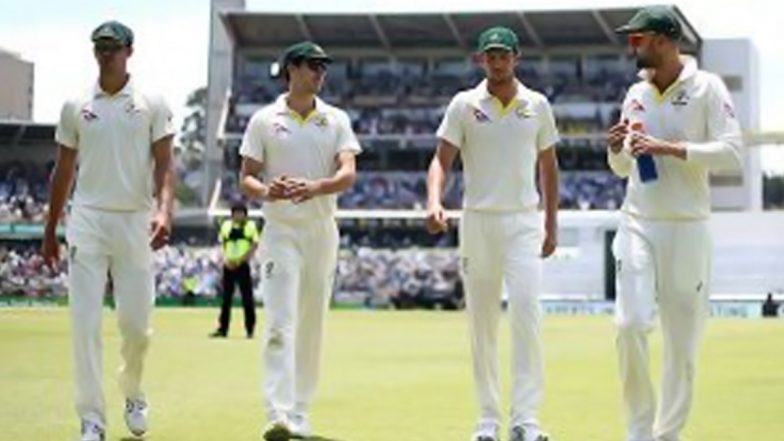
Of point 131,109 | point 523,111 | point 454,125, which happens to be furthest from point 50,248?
point 523,111

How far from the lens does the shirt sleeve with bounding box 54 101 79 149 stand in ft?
25.3

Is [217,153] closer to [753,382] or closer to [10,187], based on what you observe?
[10,187]

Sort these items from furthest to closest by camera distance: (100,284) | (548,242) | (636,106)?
(548,242) → (100,284) → (636,106)

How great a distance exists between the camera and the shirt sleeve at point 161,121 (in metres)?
A: 7.74

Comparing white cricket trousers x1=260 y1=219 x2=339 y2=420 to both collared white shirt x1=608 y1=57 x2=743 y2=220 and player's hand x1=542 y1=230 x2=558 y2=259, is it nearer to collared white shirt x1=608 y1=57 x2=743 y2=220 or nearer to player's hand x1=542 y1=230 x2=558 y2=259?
player's hand x1=542 y1=230 x2=558 y2=259

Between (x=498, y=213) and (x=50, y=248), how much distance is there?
275 centimetres

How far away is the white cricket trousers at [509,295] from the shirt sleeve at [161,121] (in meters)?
1.85

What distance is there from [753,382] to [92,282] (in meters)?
7.47

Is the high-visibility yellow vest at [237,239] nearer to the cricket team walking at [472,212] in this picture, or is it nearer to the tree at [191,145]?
the cricket team walking at [472,212]

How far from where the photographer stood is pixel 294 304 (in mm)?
8117

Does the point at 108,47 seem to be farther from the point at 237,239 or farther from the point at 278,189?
the point at 237,239

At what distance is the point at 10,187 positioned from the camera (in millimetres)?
58281

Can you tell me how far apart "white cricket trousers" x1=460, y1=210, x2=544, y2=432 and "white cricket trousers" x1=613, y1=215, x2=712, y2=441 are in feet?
3.04

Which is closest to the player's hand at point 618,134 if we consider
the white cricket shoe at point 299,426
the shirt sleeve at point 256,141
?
the shirt sleeve at point 256,141
